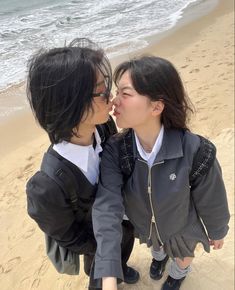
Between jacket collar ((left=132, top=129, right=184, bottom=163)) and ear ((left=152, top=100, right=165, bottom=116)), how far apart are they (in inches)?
4.9

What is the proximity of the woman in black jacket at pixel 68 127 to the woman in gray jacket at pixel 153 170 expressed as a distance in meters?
0.09

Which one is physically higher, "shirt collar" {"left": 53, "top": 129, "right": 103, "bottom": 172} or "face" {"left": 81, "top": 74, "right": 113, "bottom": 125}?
"face" {"left": 81, "top": 74, "right": 113, "bottom": 125}

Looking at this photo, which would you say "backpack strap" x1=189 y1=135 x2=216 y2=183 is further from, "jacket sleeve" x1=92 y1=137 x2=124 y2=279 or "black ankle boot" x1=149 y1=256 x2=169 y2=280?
"black ankle boot" x1=149 y1=256 x2=169 y2=280

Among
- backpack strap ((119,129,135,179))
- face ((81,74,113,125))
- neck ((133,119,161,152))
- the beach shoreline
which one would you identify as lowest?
the beach shoreline

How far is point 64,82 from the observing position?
154 cm

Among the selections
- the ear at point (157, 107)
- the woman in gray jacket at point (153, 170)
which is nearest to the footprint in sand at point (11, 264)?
the woman in gray jacket at point (153, 170)

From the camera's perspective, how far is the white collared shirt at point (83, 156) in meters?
1.72

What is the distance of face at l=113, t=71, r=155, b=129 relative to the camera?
5.62 ft

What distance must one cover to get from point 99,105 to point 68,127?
0.15 metres

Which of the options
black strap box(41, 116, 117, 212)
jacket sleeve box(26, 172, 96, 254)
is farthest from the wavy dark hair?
jacket sleeve box(26, 172, 96, 254)

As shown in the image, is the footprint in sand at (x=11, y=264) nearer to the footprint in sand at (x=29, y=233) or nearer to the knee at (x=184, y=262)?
the footprint in sand at (x=29, y=233)

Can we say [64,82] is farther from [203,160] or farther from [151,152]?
[203,160]

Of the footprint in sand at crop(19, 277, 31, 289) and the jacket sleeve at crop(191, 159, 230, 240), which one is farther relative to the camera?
the footprint in sand at crop(19, 277, 31, 289)

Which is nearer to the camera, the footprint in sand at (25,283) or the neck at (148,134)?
the neck at (148,134)
